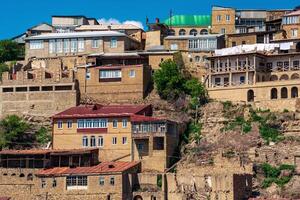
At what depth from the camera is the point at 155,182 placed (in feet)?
253

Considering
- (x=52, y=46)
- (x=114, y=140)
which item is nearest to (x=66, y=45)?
(x=52, y=46)

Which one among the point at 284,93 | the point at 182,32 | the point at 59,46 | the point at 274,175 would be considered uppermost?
the point at 182,32

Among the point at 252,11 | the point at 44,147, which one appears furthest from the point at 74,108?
the point at 252,11

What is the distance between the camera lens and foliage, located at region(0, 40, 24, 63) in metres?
105

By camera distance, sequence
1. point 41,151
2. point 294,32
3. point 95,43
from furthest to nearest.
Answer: point 95,43 < point 294,32 < point 41,151

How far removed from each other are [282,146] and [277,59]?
13.8 metres

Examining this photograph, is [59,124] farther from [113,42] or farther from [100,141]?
[113,42]

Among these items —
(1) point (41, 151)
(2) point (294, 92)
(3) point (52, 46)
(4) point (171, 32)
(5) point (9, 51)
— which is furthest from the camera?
(4) point (171, 32)

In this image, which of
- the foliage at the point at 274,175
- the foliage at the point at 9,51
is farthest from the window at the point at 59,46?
the foliage at the point at 274,175

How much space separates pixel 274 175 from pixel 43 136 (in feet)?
75.0

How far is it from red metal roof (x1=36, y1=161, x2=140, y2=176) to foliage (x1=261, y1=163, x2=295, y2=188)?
10.7 m

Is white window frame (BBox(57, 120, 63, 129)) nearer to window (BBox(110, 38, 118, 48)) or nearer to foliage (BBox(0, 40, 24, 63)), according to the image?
Answer: window (BBox(110, 38, 118, 48))

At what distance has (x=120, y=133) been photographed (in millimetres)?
82438

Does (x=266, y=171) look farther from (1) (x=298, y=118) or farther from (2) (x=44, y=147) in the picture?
(2) (x=44, y=147)
